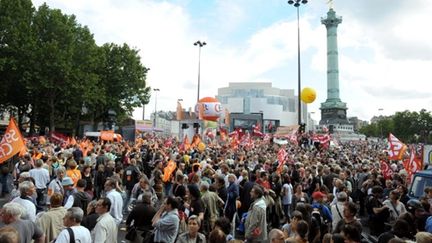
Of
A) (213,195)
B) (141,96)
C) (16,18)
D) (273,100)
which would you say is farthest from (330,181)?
(273,100)

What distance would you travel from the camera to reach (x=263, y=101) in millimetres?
126812

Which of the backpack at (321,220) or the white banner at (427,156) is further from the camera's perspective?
the white banner at (427,156)

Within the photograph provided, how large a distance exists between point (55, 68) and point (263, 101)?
322 feet

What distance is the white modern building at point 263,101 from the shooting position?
412 ft

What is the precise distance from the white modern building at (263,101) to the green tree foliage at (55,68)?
81731 mm

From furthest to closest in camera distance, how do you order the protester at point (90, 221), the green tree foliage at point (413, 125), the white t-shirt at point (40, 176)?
the green tree foliage at point (413, 125) < the white t-shirt at point (40, 176) < the protester at point (90, 221)

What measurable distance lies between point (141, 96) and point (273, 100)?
88.4 metres

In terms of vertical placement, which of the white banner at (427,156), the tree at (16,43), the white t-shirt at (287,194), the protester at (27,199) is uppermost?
the tree at (16,43)

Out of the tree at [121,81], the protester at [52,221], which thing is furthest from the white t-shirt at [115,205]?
the tree at [121,81]

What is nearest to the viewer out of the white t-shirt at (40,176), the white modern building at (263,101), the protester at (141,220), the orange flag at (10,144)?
the protester at (141,220)

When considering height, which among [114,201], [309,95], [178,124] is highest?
[309,95]

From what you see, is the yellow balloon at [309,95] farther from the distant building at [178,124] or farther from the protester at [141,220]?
the protester at [141,220]

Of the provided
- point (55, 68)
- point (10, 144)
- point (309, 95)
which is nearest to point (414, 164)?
point (10, 144)

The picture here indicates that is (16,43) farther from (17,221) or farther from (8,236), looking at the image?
(8,236)
